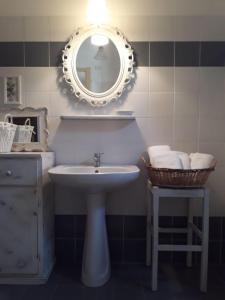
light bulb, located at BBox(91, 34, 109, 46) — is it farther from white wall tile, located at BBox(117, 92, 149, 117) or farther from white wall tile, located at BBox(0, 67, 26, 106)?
white wall tile, located at BBox(0, 67, 26, 106)

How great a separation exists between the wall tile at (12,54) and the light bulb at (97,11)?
55 centimetres

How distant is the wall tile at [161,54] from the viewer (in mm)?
1963

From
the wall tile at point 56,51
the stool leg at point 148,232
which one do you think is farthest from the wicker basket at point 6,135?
the stool leg at point 148,232

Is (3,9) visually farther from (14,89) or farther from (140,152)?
(140,152)

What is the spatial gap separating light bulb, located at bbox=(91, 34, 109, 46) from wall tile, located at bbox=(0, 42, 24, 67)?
1.74 feet

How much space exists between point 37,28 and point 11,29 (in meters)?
0.19

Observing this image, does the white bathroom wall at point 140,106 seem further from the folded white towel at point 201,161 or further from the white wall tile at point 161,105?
the folded white towel at point 201,161

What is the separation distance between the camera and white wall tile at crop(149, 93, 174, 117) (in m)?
1.99

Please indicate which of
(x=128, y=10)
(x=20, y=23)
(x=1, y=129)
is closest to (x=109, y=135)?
(x=1, y=129)

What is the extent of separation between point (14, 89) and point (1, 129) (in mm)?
397

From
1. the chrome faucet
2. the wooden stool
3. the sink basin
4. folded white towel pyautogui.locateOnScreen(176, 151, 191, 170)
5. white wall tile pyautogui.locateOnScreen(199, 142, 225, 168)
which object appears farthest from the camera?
white wall tile pyautogui.locateOnScreen(199, 142, 225, 168)

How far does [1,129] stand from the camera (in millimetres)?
1764

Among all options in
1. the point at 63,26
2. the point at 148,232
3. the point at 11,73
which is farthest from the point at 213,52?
the point at 11,73

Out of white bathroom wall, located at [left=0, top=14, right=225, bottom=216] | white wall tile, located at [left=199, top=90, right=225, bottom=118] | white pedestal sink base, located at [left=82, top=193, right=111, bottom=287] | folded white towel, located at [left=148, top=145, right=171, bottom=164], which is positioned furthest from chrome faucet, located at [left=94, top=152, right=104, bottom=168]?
white wall tile, located at [left=199, top=90, right=225, bottom=118]
